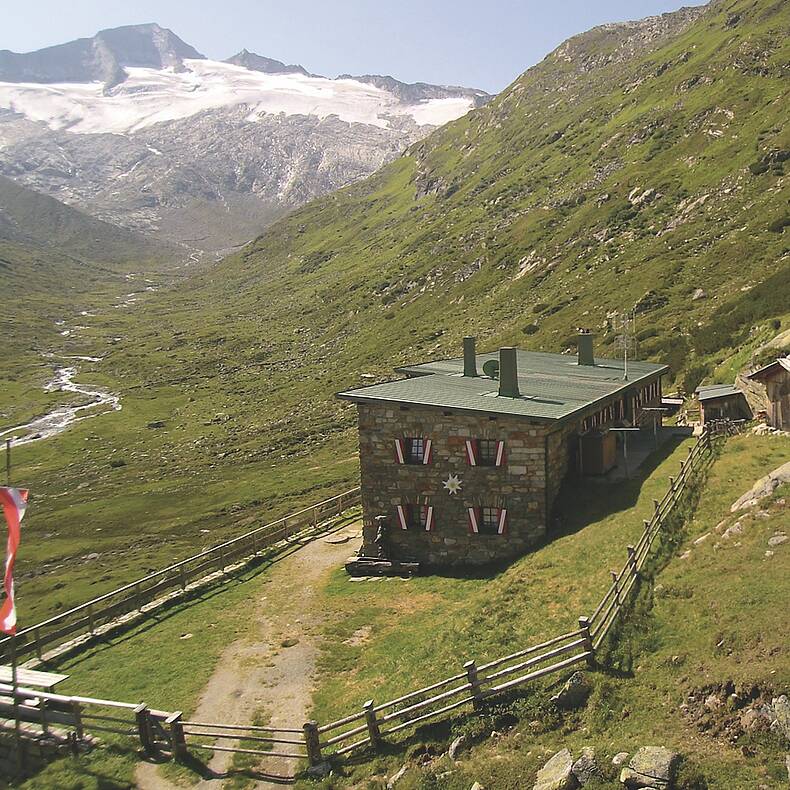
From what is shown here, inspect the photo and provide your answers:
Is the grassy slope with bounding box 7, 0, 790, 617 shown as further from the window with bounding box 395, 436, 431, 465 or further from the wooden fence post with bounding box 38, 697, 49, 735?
the window with bounding box 395, 436, 431, 465

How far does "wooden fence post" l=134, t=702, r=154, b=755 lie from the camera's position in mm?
17844

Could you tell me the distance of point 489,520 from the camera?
2855 cm

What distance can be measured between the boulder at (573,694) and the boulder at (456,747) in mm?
2159

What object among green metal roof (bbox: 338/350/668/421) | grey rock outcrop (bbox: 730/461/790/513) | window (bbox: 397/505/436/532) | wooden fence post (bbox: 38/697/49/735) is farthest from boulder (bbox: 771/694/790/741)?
window (bbox: 397/505/436/532)

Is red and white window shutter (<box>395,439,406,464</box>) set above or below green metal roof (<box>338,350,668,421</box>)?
below

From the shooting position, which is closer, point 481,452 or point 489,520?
point 481,452

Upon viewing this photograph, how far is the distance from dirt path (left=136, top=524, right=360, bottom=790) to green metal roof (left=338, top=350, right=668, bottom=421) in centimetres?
877

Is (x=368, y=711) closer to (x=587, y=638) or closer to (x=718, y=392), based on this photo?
(x=587, y=638)

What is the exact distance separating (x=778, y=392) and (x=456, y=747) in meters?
21.9

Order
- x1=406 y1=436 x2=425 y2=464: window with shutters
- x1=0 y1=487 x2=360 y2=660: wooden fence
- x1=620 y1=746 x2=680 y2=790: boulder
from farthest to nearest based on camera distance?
x1=406 y1=436 x2=425 y2=464: window with shutters, x1=0 y1=487 x2=360 y2=660: wooden fence, x1=620 y1=746 x2=680 y2=790: boulder

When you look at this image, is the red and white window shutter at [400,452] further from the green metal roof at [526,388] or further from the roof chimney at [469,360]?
the roof chimney at [469,360]

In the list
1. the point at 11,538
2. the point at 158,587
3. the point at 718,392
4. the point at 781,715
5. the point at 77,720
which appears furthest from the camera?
the point at 718,392

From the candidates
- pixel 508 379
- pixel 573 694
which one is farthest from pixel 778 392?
pixel 573 694

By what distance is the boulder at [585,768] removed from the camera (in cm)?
1246
